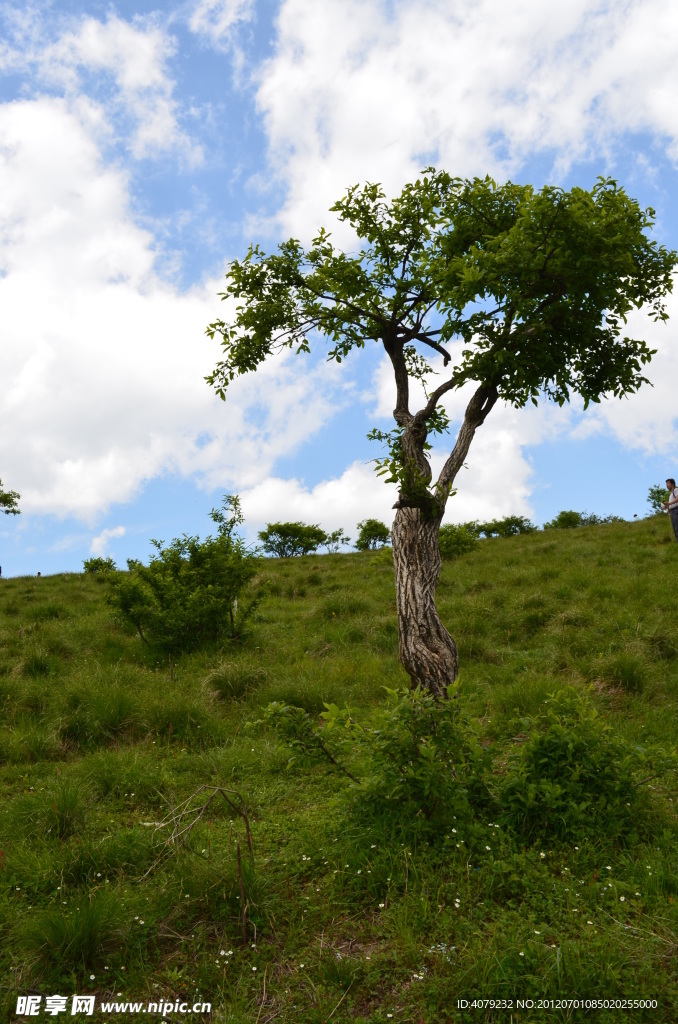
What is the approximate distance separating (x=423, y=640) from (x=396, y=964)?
297 centimetres

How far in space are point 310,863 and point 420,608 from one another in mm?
2557

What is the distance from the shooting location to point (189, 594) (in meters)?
10.9

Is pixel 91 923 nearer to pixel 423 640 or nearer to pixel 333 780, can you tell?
pixel 333 780

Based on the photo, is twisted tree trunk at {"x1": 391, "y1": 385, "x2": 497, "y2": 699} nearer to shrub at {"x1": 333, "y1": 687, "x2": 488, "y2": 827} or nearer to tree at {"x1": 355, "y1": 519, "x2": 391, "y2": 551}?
shrub at {"x1": 333, "y1": 687, "x2": 488, "y2": 827}

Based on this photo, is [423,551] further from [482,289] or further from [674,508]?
[674,508]

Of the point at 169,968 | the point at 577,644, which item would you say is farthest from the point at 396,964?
the point at 577,644

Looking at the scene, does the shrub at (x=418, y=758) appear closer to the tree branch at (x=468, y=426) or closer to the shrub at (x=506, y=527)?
the tree branch at (x=468, y=426)

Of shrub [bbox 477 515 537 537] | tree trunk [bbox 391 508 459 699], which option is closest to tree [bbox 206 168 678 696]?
tree trunk [bbox 391 508 459 699]

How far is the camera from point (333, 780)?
6.24m

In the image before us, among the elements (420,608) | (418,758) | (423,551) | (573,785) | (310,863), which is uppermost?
(423,551)

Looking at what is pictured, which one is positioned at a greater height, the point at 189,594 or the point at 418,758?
the point at 189,594

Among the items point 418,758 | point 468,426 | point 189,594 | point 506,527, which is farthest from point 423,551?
point 506,527

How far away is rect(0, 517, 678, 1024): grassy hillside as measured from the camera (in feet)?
11.2

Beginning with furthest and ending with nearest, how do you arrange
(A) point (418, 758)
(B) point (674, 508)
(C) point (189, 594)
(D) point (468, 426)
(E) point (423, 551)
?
(B) point (674, 508) < (C) point (189, 594) < (D) point (468, 426) < (E) point (423, 551) < (A) point (418, 758)
